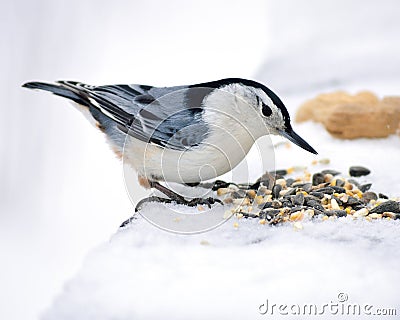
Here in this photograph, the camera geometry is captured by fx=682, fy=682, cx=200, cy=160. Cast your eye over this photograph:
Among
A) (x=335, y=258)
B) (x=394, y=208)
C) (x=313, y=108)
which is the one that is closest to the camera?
(x=335, y=258)

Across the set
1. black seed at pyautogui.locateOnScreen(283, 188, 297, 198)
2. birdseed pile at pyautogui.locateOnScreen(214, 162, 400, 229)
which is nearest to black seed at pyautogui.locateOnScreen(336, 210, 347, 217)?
birdseed pile at pyautogui.locateOnScreen(214, 162, 400, 229)

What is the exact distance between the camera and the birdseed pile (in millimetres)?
2125

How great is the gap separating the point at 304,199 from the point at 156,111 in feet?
1.85

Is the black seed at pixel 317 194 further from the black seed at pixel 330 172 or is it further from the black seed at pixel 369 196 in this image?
the black seed at pixel 330 172

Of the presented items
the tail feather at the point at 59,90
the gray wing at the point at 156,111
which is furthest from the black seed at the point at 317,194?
the tail feather at the point at 59,90

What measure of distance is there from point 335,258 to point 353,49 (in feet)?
7.87

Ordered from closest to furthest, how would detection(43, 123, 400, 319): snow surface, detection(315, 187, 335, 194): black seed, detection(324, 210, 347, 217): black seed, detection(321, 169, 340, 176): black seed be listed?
detection(43, 123, 400, 319): snow surface < detection(324, 210, 347, 217): black seed < detection(315, 187, 335, 194): black seed < detection(321, 169, 340, 176): black seed

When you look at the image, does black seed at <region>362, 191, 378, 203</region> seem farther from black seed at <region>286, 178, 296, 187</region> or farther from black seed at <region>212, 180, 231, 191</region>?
black seed at <region>212, 180, 231, 191</region>

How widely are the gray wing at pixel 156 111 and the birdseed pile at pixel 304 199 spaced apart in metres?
0.28

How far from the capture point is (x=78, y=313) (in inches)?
62.7

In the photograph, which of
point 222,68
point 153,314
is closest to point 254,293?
point 153,314

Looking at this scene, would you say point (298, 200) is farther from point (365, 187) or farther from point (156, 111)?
point (156, 111)

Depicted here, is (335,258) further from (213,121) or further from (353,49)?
(353,49)

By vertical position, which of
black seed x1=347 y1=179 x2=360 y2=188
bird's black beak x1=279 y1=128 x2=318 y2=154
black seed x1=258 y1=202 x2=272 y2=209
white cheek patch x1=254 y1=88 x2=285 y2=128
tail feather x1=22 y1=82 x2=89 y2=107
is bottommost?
black seed x1=347 y1=179 x2=360 y2=188
